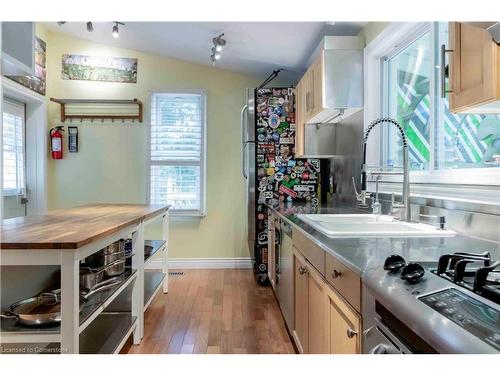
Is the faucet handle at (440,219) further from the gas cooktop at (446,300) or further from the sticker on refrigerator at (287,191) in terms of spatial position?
the sticker on refrigerator at (287,191)

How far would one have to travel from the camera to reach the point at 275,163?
155 inches

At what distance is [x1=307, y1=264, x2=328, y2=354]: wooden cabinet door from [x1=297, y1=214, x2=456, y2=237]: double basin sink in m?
0.22

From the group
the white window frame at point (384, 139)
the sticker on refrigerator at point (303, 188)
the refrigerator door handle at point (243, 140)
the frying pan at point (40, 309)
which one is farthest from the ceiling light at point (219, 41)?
the frying pan at point (40, 309)

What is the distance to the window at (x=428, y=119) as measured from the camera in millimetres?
1846

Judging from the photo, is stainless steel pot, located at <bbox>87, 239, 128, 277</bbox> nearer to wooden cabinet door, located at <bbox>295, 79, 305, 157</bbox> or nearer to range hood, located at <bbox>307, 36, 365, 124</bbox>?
range hood, located at <bbox>307, 36, 365, 124</bbox>

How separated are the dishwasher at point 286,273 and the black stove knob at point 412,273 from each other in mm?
1456

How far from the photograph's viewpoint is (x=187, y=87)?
461 cm

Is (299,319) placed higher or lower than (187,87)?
lower

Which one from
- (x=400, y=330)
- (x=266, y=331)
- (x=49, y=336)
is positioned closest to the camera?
(x=400, y=330)

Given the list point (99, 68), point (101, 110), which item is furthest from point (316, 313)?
point (99, 68)

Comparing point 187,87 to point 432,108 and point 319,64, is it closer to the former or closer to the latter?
point 319,64

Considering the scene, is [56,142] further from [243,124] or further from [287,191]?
[287,191]
